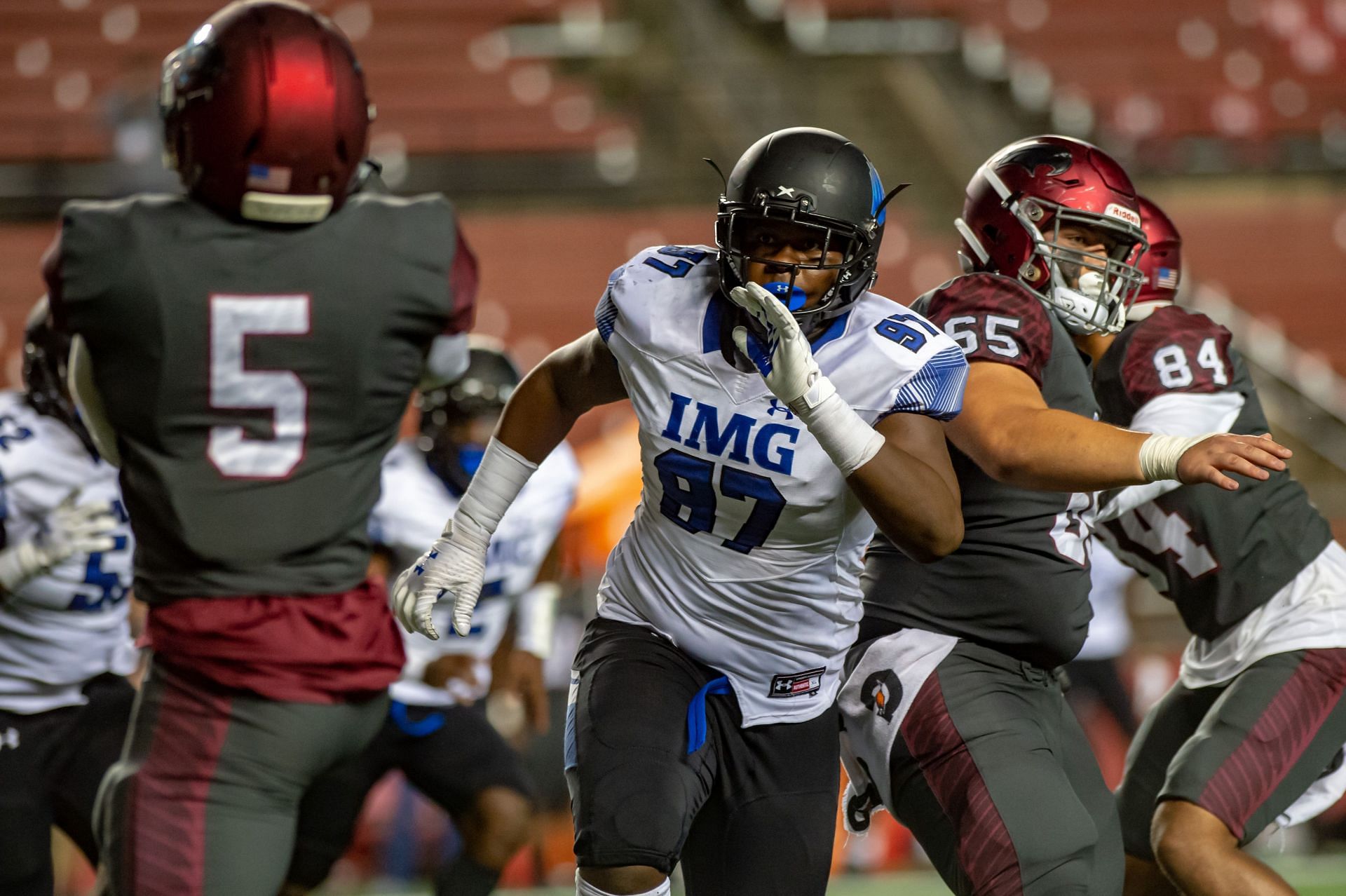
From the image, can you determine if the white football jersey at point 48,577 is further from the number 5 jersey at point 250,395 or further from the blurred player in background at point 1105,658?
the blurred player in background at point 1105,658

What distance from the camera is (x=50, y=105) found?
9695 millimetres

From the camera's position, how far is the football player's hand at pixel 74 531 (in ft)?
10.5

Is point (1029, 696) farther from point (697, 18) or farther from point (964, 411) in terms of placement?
point (697, 18)

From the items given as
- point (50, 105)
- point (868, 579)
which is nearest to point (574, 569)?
point (868, 579)

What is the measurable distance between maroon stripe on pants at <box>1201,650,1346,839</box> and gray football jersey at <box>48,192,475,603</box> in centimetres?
177

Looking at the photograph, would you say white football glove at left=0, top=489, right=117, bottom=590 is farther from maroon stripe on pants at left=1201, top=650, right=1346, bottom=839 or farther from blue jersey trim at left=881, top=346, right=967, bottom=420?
maroon stripe on pants at left=1201, top=650, right=1346, bottom=839

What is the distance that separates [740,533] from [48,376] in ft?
5.74

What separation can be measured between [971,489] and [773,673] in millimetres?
533

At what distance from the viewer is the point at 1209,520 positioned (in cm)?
332

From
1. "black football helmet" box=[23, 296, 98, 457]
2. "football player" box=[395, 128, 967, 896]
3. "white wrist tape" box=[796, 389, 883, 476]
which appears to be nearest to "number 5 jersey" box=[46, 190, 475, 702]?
"football player" box=[395, 128, 967, 896]

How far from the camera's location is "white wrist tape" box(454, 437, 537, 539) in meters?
2.86

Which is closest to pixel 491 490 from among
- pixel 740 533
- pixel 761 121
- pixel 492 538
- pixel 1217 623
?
pixel 740 533

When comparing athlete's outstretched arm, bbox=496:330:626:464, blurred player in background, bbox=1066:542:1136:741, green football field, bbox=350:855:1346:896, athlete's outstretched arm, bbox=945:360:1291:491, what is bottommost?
green football field, bbox=350:855:1346:896

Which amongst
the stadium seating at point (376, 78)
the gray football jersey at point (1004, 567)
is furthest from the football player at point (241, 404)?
the stadium seating at point (376, 78)
